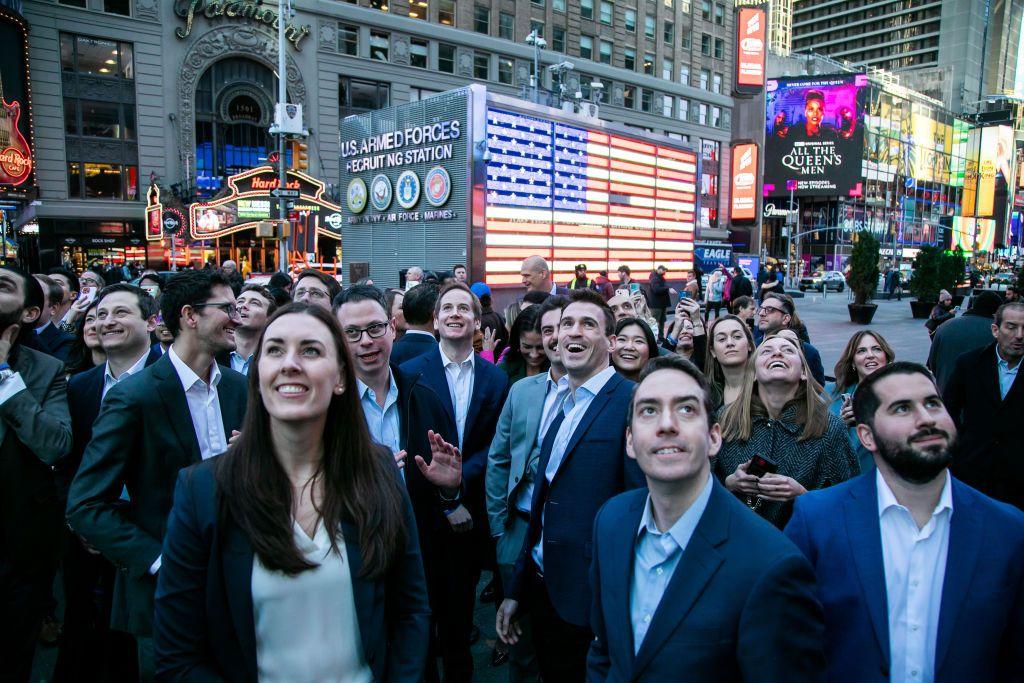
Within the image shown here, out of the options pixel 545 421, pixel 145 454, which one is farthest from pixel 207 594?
pixel 545 421

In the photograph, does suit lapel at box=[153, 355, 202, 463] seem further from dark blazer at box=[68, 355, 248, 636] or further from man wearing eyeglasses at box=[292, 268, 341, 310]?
man wearing eyeglasses at box=[292, 268, 341, 310]

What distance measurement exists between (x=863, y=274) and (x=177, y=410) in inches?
961

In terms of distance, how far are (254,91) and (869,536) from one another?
130 ft

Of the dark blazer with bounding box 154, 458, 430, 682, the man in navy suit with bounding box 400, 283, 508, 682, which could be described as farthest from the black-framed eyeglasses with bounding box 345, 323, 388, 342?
the dark blazer with bounding box 154, 458, 430, 682

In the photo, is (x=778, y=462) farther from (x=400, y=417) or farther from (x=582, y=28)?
(x=582, y=28)

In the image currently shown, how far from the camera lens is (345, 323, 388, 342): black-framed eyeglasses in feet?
11.9

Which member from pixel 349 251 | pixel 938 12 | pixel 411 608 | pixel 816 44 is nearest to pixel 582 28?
pixel 349 251

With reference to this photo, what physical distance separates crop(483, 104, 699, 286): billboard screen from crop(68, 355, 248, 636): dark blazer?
12.0 metres

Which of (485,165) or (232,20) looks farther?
(232,20)

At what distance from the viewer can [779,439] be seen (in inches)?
137

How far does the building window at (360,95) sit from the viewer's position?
121 feet

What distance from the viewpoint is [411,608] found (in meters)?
2.23

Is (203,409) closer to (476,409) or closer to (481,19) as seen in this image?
(476,409)

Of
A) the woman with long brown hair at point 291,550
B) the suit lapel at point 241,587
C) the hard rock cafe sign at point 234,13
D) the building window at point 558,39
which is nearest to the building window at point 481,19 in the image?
the building window at point 558,39
